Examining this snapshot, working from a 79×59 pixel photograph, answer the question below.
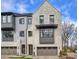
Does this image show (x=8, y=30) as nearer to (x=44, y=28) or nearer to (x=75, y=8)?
(x=44, y=28)

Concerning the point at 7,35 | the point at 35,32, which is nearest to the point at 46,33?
the point at 35,32

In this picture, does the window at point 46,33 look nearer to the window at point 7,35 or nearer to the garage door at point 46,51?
the garage door at point 46,51

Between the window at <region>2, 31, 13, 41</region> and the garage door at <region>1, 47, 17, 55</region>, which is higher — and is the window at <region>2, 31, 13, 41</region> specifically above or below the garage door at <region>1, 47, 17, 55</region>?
above

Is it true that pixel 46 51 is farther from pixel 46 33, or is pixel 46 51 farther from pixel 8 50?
pixel 8 50

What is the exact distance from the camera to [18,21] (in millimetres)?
2668

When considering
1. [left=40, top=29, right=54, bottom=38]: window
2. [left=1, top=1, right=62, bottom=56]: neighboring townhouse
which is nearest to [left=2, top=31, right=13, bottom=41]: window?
[left=1, top=1, right=62, bottom=56]: neighboring townhouse

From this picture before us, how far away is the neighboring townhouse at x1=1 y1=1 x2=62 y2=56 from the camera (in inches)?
104

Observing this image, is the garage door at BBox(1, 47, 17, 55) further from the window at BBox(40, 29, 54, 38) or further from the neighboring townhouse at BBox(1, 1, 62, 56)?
the window at BBox(40, 29, 54, 38)

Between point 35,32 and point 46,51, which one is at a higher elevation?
point 35,32

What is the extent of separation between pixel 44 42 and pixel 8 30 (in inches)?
16.8

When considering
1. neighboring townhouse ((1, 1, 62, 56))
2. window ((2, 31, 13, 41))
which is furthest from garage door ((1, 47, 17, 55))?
window ((2, 31, 13, 41))

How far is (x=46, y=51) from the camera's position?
2680 mm

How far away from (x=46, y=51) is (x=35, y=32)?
0.81 feet

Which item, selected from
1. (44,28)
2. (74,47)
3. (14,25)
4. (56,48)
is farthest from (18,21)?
(74,47)
